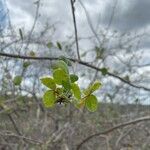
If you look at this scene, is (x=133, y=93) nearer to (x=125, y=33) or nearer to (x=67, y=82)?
(x=125, y=33)

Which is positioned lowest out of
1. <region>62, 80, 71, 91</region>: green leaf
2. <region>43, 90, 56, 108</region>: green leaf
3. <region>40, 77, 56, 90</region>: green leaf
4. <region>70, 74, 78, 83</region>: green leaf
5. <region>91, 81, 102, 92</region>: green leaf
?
<region>43, 90, 56, 108</region>: green leaf

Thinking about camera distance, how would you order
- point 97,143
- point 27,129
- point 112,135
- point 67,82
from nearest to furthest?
point 67,82 → point 27,129 → point 112,135 → point 97,143

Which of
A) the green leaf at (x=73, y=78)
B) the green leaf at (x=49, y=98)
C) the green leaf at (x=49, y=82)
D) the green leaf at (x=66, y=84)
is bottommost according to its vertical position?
the green leaf at (x=49, y=98)

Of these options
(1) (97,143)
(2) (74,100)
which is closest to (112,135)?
(1) (97,143)

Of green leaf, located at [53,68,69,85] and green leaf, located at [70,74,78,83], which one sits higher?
green leaf, located at [70,74,78,83]

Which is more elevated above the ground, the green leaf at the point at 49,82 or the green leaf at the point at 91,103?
the green leaf at the point at 49,82

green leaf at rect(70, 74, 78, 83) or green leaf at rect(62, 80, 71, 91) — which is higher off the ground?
green leaf at rect(70, 74, 78, 83)
